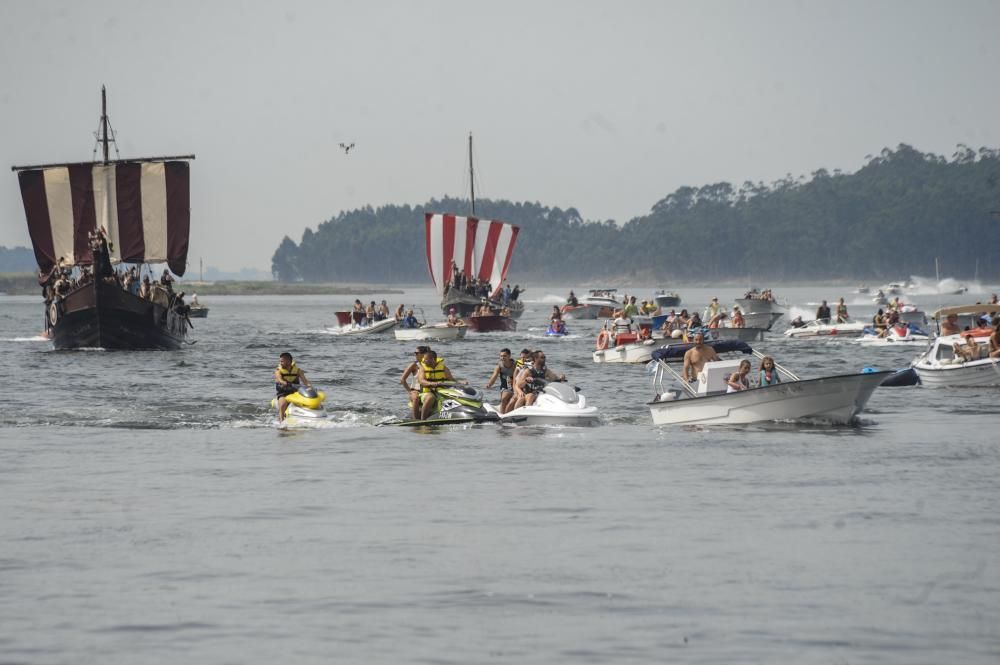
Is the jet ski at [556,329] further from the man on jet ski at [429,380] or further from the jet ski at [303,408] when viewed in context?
the man on jet ski at [429,380]

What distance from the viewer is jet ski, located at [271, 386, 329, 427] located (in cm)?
2831

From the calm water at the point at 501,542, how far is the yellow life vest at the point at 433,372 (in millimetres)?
997

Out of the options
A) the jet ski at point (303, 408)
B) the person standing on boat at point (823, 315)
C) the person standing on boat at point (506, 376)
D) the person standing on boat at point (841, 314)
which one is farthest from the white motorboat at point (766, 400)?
the person standing on boat at point (823, 315)

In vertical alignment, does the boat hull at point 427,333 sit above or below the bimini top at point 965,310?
below

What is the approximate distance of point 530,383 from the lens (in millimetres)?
27125

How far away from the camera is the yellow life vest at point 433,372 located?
27.3 m

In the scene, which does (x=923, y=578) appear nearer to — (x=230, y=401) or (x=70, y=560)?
(x=70, y=560)

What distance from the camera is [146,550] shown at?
15.5 m

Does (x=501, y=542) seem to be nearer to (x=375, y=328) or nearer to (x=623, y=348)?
(x=623, y=348)

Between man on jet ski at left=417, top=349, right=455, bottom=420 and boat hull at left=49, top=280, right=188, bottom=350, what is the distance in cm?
3239

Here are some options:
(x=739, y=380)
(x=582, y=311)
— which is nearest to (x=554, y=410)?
(x=739, y=380)

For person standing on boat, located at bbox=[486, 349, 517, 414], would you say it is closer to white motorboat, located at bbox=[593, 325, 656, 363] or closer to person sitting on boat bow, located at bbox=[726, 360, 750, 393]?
person sitting on boat bow, located at bbox=[726, 360, 750, 393]

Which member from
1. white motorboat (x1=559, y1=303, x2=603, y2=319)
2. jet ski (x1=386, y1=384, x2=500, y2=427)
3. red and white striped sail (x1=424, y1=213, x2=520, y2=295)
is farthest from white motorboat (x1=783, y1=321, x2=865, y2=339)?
white motorboat (x1=559, y1=303, x2=603, y2=319)

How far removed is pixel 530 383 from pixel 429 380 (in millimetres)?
1925
